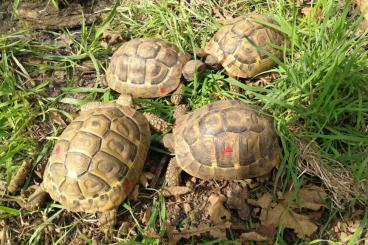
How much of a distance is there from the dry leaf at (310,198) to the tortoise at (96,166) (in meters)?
1.44

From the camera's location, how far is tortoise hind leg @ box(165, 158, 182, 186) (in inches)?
147

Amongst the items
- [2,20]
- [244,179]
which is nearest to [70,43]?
[2,20]

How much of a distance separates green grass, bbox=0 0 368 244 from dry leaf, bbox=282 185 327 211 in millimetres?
103

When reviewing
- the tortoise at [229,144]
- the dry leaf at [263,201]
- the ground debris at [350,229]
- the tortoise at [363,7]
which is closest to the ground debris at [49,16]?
the tortoise at [229,144]

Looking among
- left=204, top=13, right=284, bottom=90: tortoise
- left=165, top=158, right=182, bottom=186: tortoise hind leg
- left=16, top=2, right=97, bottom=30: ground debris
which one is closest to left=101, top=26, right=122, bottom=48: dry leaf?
left=16, top=2, right=97, bottom=30: ground debris

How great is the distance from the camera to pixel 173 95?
4199mm

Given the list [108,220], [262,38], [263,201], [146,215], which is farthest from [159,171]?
[262,38]

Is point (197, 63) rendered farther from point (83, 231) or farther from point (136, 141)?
point (83, 231)

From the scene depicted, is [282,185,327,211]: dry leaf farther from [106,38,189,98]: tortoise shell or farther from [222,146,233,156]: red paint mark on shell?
[106,38,189,98]: tortoise shell

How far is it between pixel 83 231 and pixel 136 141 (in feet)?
3.25

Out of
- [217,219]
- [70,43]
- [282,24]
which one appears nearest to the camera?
[217,219]

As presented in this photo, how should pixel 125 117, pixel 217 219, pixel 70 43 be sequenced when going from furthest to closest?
pixel 70 43 → pixel 125 117 → pixel 217 219

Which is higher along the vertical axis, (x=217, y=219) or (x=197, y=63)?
(x=197, y=63)

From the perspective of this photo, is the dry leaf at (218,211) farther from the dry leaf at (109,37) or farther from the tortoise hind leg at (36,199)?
the dry leaf at (109,37)
